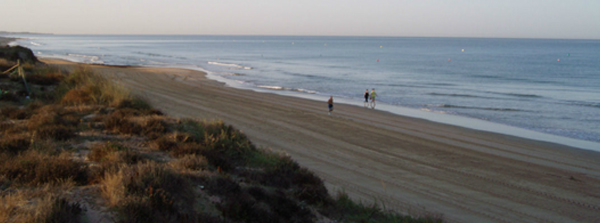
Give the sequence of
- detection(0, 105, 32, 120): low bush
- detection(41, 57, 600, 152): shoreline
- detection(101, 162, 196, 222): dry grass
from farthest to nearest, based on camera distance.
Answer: detection(41, 57, 600, 152): shoreline
detection(0, 105, 32, 120): low bush
detection(101, 162, 196, 222): dry grass

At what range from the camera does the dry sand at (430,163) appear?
28.8 feet

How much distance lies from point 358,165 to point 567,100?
23.4 metres

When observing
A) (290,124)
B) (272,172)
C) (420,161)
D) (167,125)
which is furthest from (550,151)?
(167,125)

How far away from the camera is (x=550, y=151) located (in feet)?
45.5

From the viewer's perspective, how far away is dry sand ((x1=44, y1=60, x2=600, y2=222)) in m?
8.77

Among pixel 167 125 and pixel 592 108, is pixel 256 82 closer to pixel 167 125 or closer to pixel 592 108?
pixel 592 108

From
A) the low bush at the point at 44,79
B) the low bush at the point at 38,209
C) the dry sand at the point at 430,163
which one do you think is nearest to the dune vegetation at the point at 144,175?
the low bush at the point at 38,209

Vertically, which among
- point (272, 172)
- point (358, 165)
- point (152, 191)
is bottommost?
point (358, 165)

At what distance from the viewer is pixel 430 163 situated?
11.9 metres

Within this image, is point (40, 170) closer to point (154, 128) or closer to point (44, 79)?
point (154, 128)

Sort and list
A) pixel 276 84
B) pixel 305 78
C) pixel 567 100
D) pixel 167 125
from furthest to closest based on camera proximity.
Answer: pixel 305 78 → pixel 276 84 → pixel 567 100 → pixel 167 125

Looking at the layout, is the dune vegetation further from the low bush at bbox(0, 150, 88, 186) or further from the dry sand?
the dry sand

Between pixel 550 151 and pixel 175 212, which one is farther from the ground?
pixel 175 212

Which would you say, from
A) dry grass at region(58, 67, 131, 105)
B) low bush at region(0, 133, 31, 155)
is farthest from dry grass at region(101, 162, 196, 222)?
dry grass at region(58, 67, 131, 105)
